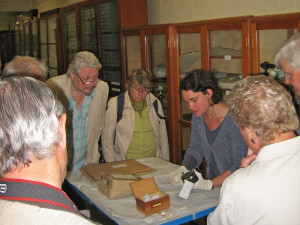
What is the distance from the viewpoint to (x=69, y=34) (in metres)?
6.59

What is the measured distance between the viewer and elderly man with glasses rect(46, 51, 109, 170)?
10.6ft

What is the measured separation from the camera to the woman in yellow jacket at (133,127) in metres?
3.41

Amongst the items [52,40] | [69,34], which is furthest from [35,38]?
[69,34]

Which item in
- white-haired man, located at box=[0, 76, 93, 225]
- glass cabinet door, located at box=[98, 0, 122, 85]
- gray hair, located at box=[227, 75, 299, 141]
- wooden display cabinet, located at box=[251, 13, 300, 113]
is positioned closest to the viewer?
white-haired man, located at box=[0, 76, 93, 225]

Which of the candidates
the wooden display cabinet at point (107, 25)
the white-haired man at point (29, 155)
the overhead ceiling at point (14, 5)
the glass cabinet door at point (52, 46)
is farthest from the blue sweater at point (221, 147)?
the overhead ceiling at point (14, 5)

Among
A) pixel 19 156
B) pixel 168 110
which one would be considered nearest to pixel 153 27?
pixel 168 110

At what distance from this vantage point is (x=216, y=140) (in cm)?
259

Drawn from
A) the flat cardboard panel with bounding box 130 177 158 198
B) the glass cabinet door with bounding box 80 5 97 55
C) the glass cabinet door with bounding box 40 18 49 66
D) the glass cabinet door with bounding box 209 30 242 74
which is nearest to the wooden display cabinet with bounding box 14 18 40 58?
the glass cabinet door with bounding box 40 18 49 66

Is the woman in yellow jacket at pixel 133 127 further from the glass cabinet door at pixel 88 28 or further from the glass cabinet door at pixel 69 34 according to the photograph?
the glass cabinet door at pixel 69 34

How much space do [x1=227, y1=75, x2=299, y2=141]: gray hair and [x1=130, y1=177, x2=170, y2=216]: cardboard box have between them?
791 millimetres

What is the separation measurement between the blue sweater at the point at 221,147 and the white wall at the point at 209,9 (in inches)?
48.1

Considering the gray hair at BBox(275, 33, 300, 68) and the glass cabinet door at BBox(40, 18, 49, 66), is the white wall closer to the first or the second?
the gray hair at BBox(275, 33, 300, 68)

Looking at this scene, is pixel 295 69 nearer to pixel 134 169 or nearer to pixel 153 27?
pixel 134 169

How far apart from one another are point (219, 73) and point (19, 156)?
2593 millimetres
